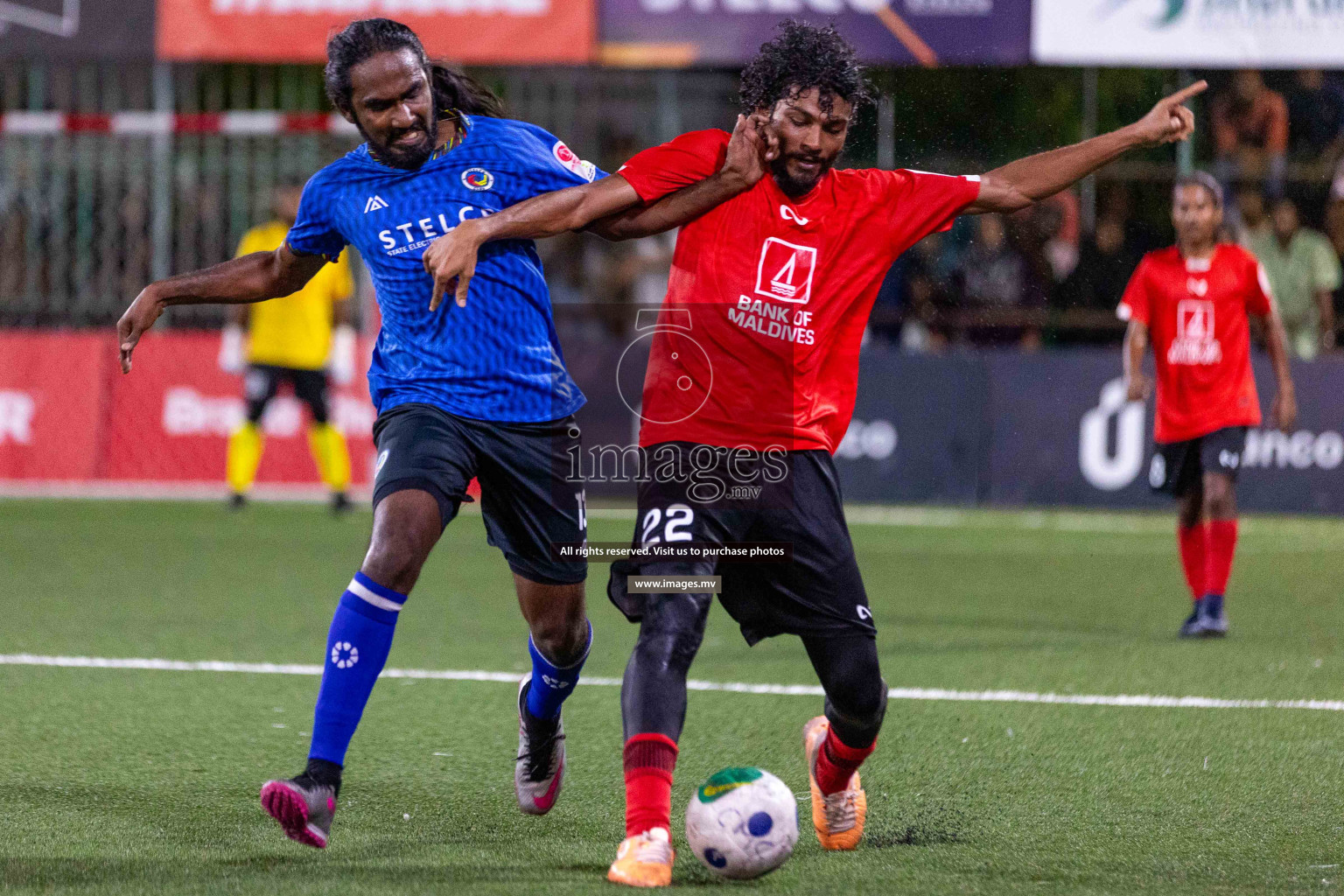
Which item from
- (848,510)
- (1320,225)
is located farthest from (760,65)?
(1320,225)

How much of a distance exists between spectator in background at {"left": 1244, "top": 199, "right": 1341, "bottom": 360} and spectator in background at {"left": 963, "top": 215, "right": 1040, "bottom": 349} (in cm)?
163

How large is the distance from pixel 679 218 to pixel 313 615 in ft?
14.2

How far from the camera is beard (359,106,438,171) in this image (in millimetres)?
4094

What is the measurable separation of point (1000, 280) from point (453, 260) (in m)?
9.54

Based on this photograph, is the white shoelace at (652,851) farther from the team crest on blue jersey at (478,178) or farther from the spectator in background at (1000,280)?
the spectator in background at (1000,280)

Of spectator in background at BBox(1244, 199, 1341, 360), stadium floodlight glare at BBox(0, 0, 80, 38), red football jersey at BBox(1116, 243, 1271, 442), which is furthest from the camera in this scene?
stadium floodlight glare at BBox(0, 0, 80, 38)

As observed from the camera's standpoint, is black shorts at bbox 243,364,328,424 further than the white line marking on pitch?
Yes

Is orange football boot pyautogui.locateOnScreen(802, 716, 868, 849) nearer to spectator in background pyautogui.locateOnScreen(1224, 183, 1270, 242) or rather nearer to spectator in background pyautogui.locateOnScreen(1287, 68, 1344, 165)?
spectator in background pyautogui.locateOnScreen(1224, 183, 1270, 242)

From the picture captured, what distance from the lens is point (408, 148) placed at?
4.11 meters

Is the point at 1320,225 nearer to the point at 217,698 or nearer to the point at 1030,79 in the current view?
the point at 1030,79

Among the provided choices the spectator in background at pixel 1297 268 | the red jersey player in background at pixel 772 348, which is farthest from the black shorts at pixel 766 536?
the spectator in background at pixel 1297 268

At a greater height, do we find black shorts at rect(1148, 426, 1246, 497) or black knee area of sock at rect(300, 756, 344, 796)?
black shorts at rect(1148, 426, 1246, 497)

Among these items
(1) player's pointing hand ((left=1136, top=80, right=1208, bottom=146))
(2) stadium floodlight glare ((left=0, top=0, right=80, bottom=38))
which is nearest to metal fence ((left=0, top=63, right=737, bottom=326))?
(2) stadium floodlight glare ((left=0, top=0, right=80, bottom=38))

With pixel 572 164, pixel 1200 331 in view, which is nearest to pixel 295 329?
pixel 1200 331
